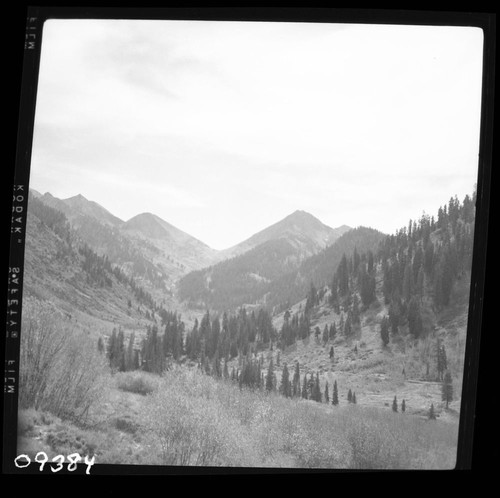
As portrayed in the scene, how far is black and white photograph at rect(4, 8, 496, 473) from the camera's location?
2857 millimetres

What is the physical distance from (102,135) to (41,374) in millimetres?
1206

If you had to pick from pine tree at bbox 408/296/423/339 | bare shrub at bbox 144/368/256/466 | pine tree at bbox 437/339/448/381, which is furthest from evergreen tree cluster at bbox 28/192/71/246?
pine tree at bbox 437/339/448/381

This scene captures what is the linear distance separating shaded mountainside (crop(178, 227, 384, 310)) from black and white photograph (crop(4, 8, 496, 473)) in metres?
0.01

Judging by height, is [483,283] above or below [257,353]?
above

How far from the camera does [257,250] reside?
298 centimetres

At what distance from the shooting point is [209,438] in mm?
2875

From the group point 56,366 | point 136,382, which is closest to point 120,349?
point 136,382

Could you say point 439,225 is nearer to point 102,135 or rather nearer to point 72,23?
point 102,135

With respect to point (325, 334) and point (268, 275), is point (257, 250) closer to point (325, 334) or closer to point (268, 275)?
point (268, 275)

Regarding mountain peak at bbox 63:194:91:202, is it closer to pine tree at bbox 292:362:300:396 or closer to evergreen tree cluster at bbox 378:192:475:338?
pine tree at bbox 292:362:300:396

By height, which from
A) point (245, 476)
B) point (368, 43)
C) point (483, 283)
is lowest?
point (245, 476)

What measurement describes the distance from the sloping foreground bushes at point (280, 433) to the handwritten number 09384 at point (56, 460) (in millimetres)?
318

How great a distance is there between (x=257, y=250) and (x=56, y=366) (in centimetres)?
113

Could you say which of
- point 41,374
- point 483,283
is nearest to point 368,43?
point 483,283
